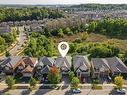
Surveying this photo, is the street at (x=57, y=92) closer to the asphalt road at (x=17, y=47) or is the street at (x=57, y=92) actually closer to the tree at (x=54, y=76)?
the tree at (x=54, y=76)

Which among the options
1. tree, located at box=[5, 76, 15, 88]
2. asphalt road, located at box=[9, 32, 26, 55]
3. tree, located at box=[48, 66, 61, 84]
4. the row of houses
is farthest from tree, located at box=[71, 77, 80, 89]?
asphalt road, located at box=[9, 32, 26, 55]

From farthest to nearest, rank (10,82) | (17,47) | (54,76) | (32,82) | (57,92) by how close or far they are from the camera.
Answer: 1. (17,47)
2. (54,76)
3. (10,82)
4. (32,82)
5. (57,92)

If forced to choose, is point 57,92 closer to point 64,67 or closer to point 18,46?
point 64,67

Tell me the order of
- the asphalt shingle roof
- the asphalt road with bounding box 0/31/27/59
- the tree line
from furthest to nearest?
the tree line, the asphalt road with bounding box 0/31/27/59, the asphalt shingle roof

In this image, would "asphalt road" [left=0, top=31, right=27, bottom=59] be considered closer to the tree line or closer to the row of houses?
the row of houses

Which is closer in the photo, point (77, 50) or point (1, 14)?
point (77, 50)

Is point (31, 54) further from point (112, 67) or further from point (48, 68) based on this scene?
Result: point (112, 67)

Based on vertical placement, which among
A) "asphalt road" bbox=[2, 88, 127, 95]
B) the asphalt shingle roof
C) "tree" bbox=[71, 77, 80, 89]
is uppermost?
the asphalt shingle roof

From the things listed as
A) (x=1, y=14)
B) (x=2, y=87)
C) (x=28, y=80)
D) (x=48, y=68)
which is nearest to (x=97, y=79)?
(x=48, y=68)

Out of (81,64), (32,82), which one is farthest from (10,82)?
(81,64)
